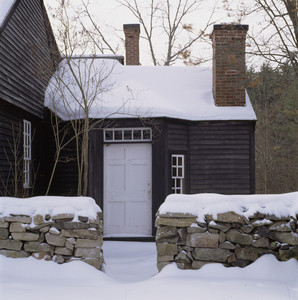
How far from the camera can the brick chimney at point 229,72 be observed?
9.95 m

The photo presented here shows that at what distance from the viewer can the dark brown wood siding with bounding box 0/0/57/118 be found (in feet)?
27.6

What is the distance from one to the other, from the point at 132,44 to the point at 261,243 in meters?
10.0

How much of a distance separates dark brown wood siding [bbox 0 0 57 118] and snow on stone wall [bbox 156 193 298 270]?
489 centimetres

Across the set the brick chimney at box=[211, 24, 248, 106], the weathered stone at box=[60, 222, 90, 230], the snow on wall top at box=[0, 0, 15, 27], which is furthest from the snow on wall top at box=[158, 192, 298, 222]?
the snow on wall top at box=[0, 0, 15, 27]

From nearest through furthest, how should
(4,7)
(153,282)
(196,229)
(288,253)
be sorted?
(153,282) → (288,253) → (196,229) → (4,7)

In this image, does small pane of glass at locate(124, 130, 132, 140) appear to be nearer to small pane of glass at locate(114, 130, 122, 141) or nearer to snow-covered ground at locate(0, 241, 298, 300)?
small pane of glass at locate(114, 130, 122, 141)

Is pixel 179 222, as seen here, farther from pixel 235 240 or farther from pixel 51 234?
pixel 51 234

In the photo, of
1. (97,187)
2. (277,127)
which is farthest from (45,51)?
(277,127)

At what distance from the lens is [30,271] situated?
5.04 meters

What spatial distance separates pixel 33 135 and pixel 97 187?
2444mm

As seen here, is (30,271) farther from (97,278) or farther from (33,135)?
(33,135)

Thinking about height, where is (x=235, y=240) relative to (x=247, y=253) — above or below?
above

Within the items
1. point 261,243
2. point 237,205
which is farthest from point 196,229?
point 261,243

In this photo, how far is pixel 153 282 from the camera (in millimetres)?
4773
